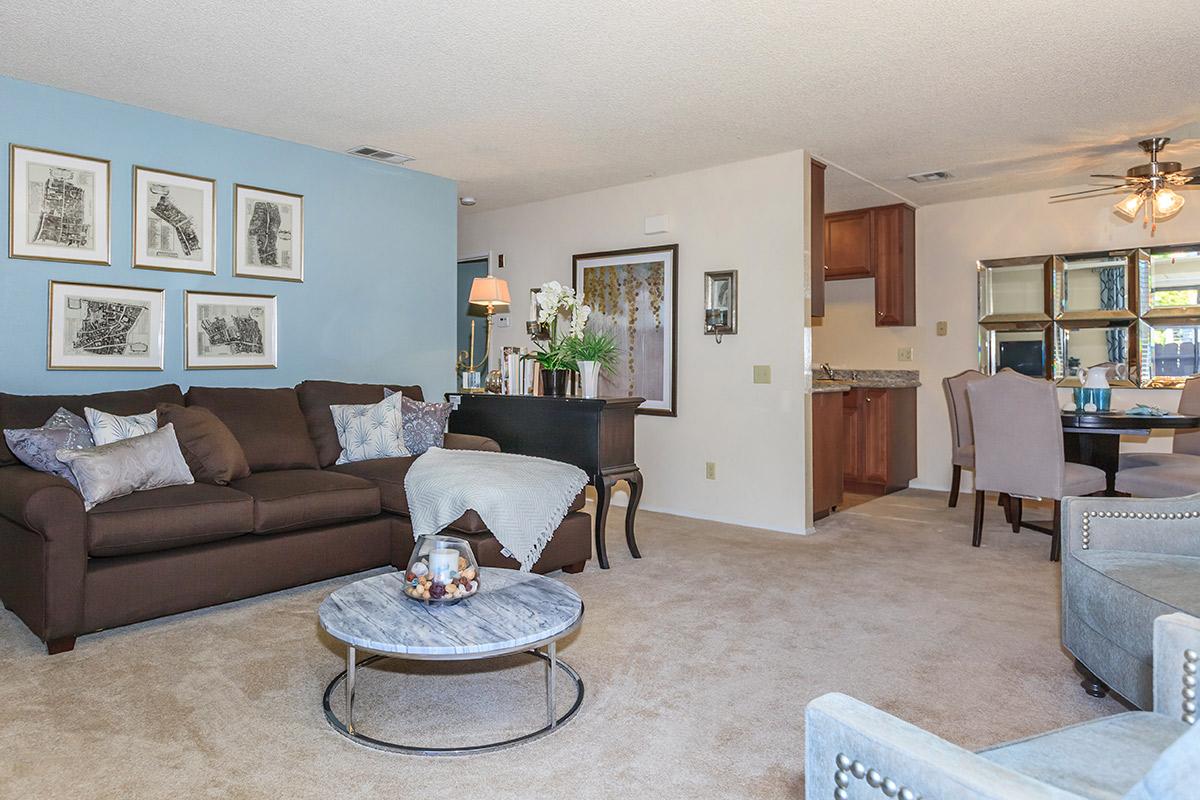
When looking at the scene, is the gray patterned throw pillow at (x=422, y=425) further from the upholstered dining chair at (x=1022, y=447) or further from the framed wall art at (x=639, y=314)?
the upholstered dining chair at (x=1022, y=447)

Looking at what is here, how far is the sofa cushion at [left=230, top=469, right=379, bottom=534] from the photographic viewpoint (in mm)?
3289

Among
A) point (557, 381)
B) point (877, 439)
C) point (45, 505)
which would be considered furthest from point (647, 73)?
point (877, 439)

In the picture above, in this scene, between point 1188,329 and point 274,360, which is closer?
point 274,360

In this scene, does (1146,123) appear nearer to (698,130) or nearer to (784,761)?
(698,130)

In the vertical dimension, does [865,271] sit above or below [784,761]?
above

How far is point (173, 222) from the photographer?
411cm

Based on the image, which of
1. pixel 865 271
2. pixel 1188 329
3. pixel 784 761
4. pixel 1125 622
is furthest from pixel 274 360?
pixel 1188 329

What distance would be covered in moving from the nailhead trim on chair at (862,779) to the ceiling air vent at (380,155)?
4582 millimetres

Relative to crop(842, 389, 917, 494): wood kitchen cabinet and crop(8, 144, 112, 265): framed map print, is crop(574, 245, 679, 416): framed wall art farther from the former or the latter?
crop(8, 144, 112, 265): framed map print

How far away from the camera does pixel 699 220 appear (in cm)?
538

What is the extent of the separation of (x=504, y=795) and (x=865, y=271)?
582cm

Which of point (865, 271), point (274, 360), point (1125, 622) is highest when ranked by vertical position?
point (865, 271)

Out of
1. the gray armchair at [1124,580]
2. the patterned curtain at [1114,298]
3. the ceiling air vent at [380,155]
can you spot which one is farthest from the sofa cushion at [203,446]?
the patterned curtain at [1114,298]

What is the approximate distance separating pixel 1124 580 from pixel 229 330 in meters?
4.37
